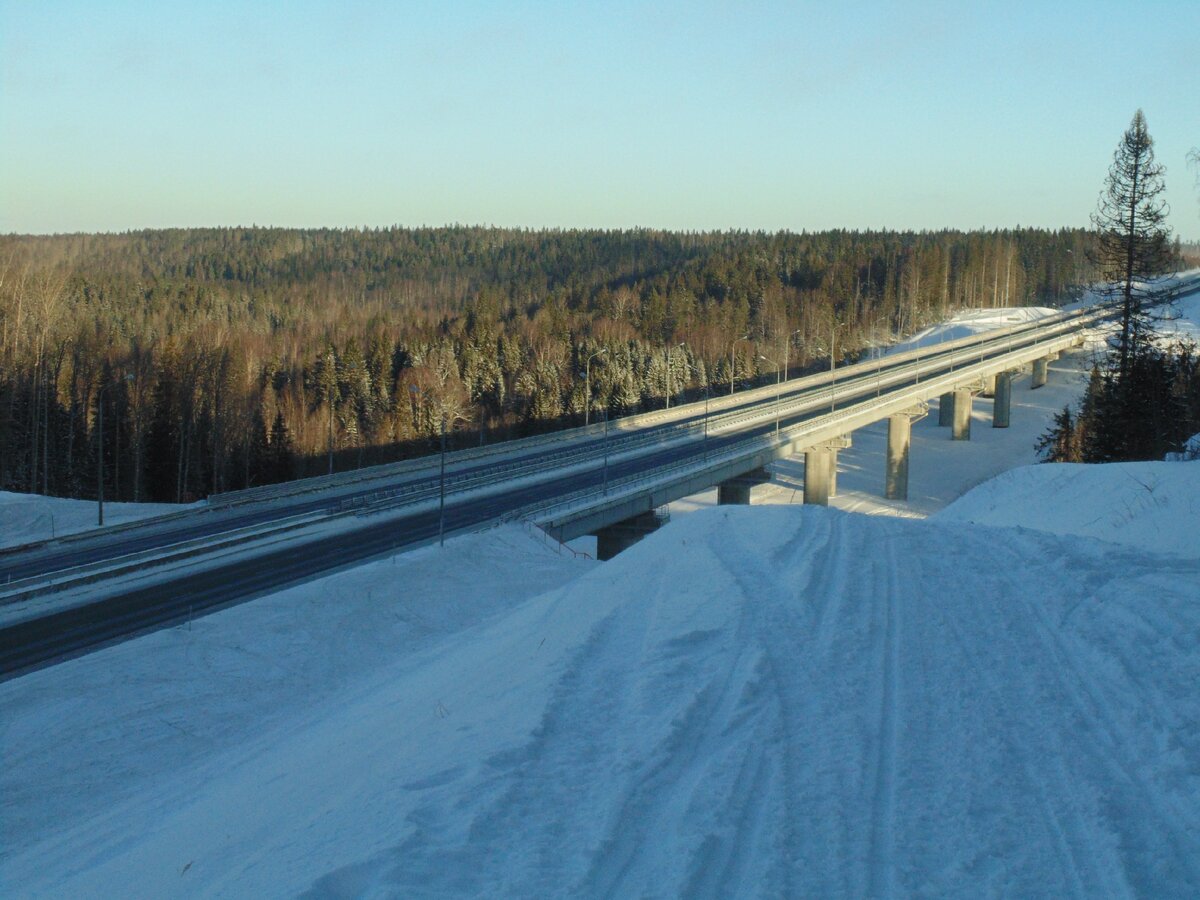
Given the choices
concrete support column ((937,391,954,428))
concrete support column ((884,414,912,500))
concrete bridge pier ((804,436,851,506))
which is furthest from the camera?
concrete support column ((937,391,954,428))

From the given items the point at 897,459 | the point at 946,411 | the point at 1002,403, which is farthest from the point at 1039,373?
the point at 897,459

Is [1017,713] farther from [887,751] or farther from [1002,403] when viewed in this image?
[1002,403]

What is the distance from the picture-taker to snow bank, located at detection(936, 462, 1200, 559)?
688 inches

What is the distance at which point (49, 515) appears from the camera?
39.9 m

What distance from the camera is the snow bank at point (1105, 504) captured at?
1747cm

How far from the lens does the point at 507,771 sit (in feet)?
26.8

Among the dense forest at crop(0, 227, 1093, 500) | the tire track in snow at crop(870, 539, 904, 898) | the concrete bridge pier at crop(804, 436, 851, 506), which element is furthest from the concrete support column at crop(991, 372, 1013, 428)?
the tire track in snow at crop(870, 539, 904, 898)

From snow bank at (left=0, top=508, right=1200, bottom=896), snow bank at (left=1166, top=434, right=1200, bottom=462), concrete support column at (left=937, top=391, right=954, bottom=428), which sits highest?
snow bank at (left=1166, top=434, right=1200, bottom=462)

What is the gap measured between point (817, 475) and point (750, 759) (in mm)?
56483

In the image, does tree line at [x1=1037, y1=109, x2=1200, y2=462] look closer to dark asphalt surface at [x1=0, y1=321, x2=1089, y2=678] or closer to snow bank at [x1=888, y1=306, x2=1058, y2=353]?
dark asphalt surface at [x1=0, y1=321, x2=1089, y2=678]

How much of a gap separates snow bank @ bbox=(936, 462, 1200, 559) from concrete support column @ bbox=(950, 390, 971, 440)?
56487mm

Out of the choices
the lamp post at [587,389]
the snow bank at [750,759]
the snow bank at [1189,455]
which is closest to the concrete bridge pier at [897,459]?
the lamp post at [587,389]

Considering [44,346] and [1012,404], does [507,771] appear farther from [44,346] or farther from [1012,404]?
[1012,404]

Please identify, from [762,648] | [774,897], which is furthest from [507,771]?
[762,648]
